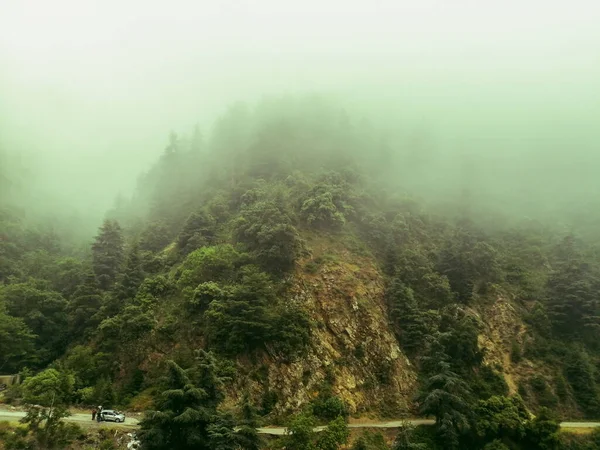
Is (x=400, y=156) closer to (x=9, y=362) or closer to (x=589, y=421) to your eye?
(x=589, y=421)

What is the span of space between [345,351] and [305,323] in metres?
5.56

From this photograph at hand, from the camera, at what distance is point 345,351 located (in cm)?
4275

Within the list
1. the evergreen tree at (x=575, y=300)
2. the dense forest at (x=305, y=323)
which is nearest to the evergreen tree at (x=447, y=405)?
the dense forest at (x=305, y=323)

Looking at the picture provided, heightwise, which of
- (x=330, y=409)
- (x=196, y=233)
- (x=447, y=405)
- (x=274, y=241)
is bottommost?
(x=447, y=405)

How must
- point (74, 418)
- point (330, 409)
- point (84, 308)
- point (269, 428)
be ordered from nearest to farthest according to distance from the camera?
point (74, 418)
point (269, 428)
point (330, 409)
point (84, 308)

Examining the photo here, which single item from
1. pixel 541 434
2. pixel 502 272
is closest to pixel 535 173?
pixel 502 272

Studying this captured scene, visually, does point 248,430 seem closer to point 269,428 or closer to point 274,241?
point 269,428

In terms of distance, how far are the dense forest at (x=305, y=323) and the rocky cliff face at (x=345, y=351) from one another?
0.20 metres

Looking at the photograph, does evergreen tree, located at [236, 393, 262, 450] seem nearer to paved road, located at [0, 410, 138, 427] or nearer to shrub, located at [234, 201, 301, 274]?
paved road, located at [0, 410, 138, 427]

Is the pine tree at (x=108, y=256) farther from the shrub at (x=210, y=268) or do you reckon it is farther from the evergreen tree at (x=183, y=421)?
the evergreen tree at (x=183, y=421)

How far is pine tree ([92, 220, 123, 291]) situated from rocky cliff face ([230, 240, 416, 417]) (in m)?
Result: 25.9

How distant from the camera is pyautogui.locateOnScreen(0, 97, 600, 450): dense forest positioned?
32.6m

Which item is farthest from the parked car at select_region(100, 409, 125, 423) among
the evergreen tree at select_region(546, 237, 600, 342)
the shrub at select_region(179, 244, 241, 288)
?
the evergreen tree at select_region(546, 237, 600, 342)

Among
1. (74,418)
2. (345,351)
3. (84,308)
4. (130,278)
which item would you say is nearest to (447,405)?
(345,351)
